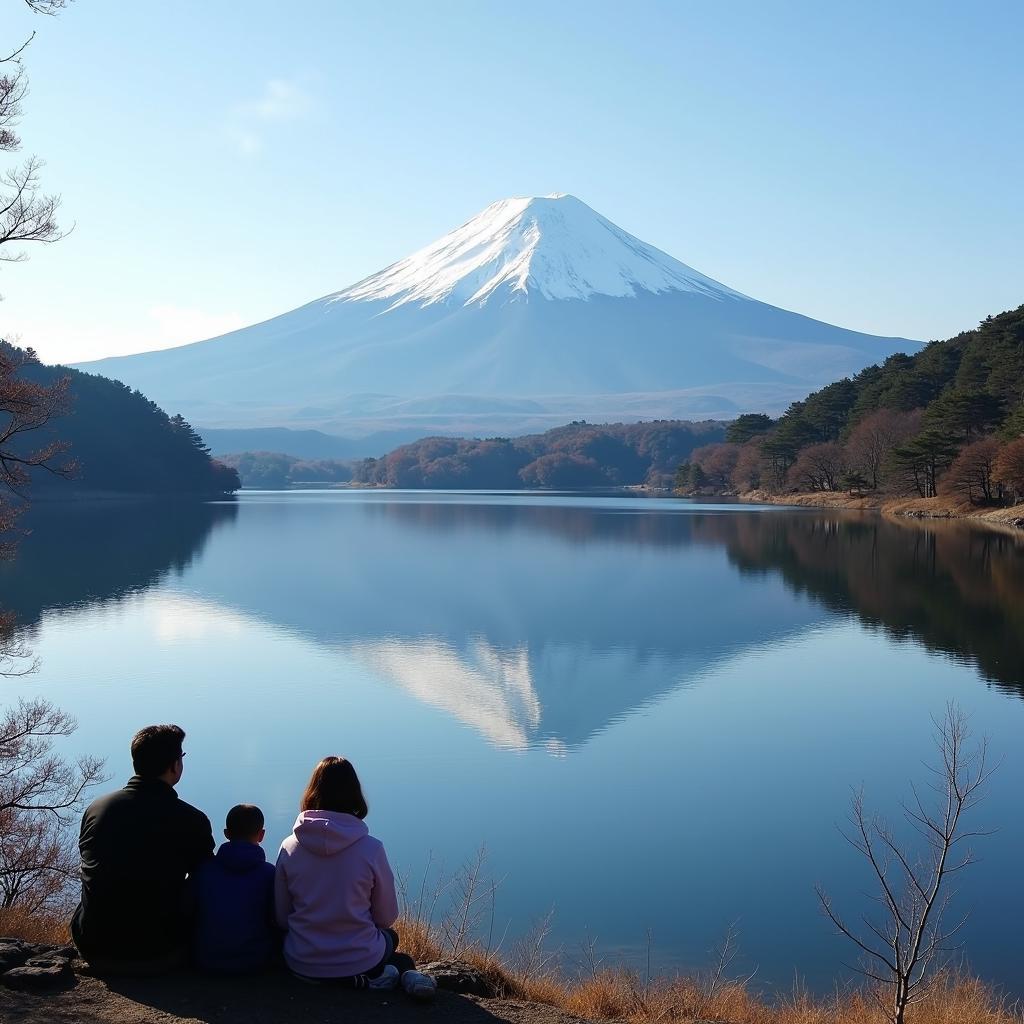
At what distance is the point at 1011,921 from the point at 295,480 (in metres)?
120


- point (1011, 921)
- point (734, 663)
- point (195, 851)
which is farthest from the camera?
point (734, 663)

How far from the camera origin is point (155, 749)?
335 centimetres

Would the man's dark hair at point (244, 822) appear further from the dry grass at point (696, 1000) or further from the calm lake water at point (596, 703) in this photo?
the calm lake water at point (596, 703)

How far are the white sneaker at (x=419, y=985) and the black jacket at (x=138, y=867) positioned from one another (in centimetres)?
74

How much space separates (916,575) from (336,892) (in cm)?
2092

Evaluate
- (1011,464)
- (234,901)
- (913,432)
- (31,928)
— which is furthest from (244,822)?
(913,432)

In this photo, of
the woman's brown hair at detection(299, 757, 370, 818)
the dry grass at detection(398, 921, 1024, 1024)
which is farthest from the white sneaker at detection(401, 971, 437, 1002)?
the dry grass at detection(398, 921, 1024, 1024)

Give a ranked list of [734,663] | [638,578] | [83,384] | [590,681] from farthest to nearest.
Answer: [83,384] < [638,578] < [734,663] < [590,681]

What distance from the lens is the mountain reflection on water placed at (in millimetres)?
13172

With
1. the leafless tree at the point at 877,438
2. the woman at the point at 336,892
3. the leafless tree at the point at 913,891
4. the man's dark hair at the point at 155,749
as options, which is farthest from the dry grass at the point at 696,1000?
the leafless tree at the point at 877,438

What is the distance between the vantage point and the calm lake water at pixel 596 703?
6.47 metres

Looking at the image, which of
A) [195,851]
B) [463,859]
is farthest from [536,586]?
[195,851]

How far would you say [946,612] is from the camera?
58.3ft

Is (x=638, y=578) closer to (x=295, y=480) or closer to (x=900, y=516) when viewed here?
(x=900, y=516)
